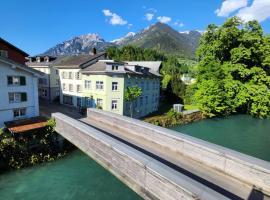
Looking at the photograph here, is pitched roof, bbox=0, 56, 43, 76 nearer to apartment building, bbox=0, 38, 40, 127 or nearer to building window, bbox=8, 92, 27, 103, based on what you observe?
apartment building, bbox=0, 38, 40, 127

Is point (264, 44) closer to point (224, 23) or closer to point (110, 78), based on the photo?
point (224, 23)

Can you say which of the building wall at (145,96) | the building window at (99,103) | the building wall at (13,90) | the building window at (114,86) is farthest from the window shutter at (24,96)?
the building wall at (145,96)

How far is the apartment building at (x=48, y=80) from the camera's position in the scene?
121ft

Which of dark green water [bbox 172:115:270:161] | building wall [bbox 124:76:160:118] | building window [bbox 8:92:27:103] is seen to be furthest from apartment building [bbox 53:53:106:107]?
dark green water [bbox 172:115:270:161]

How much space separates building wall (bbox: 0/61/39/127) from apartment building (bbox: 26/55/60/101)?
1567cm

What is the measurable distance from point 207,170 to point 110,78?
63.7 ft

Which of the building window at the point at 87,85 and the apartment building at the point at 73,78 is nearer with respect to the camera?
the building window at the point at 87,85

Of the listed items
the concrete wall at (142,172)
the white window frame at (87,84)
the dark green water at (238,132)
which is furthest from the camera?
the white window frame at (87,84)

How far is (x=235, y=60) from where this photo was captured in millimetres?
34094

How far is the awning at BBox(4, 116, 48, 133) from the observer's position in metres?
17.5

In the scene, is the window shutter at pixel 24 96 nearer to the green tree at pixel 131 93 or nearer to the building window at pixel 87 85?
the building window at pixel 87 85

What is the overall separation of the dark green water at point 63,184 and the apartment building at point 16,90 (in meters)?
6.98

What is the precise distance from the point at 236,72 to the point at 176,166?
30006mm

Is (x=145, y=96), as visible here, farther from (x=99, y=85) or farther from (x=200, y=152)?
(x=200, y=152)
